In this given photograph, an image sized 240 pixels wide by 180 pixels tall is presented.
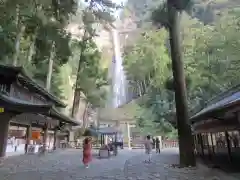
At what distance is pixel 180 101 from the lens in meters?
12.2

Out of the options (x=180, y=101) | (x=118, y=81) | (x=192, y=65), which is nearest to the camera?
(x=180, y=101)

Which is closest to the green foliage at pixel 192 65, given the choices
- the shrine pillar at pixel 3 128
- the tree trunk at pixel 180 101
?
the tree trunk at pixel 180 101

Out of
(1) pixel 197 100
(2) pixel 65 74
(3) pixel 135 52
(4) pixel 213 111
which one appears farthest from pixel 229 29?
(2) pixel 65 74

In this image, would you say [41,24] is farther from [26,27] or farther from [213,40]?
[213,40]

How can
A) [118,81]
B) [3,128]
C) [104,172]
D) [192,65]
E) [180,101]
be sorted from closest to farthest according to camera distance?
[104,172], [180,101], [3,128], [192,65], [118,81]

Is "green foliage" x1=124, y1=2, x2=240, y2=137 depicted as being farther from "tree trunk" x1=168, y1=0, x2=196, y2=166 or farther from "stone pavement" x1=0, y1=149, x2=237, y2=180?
"stone pavement" x1=0, y1=149, x2=237, y2=180

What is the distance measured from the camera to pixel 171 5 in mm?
11773

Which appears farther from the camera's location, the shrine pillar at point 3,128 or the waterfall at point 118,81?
the waterfall at point 118,81

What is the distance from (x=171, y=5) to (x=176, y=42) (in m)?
1.82

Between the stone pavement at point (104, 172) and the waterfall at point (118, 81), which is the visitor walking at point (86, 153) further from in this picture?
the waterfall at point (118, 81)

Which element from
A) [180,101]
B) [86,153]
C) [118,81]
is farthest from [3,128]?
[118,81]

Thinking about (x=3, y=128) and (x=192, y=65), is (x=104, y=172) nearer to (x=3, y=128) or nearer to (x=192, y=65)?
(x=3, y=128)

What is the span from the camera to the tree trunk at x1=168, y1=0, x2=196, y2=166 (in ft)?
37.7

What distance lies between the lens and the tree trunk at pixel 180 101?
11500 millimetres
